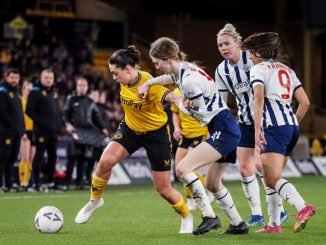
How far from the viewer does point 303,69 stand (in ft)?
105

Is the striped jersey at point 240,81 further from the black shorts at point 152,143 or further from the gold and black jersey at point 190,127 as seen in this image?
the gold and black jersey at point 190,127

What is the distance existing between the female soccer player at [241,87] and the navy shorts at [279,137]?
1.02m

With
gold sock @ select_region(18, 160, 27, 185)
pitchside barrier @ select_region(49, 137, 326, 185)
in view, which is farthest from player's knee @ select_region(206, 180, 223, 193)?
pitchside barrier @ select_region(49, 137, 326, 185)

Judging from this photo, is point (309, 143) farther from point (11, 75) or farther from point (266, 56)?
point (266, 56)

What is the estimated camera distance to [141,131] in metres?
9.31

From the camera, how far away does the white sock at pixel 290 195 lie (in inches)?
339

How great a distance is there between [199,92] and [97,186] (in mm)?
1786

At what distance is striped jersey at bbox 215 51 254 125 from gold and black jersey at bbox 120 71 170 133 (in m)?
0.95

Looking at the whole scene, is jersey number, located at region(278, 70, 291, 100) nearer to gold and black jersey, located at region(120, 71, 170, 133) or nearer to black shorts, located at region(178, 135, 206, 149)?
gold and black jersey, located at region(120, 71, 170, 133)

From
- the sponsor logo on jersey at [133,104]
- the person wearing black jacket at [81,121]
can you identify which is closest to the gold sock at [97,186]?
the sponsor logo on jersey at [133,104]

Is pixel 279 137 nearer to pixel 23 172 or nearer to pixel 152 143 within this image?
pixel 152 143

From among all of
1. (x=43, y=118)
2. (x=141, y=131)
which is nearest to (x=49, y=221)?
(x=141, y=131)

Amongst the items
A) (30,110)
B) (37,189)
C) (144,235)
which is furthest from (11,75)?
(144,235)

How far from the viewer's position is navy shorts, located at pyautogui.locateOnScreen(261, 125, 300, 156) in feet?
28.4
